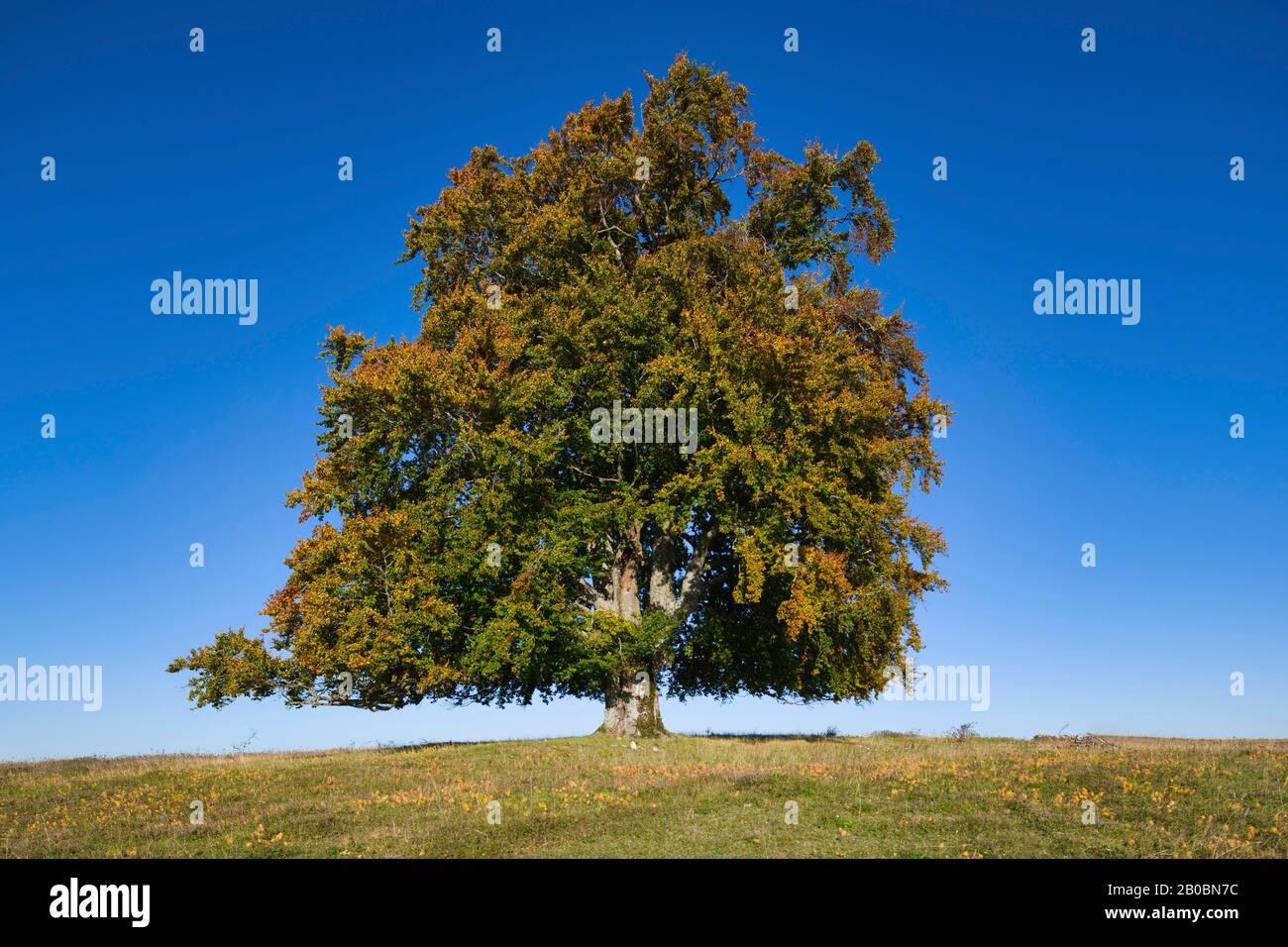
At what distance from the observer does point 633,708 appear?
102 feet

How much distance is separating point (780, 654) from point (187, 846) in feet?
67.7

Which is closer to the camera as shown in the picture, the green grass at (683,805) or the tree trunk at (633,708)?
the green grass at (683,805)

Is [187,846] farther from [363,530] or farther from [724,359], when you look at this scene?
[724,359]

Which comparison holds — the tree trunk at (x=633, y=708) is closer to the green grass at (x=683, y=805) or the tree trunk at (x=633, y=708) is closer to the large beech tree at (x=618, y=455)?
the large beech tree at (x=618, y=455)

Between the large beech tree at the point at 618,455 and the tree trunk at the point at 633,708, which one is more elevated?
the large beech tree at the point at 618,455

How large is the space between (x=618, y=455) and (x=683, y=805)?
15409 millimetres

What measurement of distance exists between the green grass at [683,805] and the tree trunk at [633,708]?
149 inches

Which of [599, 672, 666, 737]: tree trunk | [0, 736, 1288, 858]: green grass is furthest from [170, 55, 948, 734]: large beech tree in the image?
[0, 736, 1288, 858]: green grass

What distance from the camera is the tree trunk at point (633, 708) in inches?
1217

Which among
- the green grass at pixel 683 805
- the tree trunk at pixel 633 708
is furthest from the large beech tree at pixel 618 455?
the green grass at pixel 683 805

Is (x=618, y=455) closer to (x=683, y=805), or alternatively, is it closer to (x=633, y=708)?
(x=633, y=708)

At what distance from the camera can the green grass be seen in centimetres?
1572

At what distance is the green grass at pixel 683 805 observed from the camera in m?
15.7

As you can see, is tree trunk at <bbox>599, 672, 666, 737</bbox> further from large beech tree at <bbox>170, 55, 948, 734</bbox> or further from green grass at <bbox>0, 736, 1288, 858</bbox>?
green grass at <bbox>0, 736, 1288, 858</bbox>
